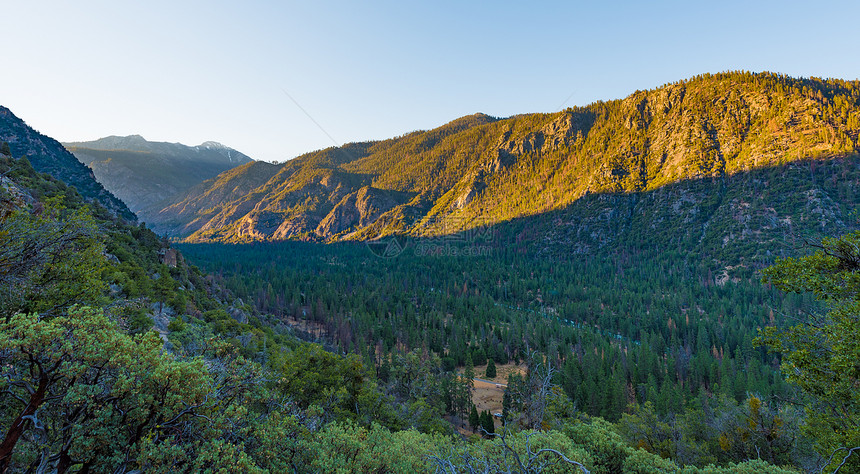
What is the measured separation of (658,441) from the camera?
103 feet

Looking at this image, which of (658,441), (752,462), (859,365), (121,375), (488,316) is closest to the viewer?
(121,375)

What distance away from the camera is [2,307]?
47.6 ft

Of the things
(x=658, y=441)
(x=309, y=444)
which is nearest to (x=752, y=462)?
(x=658, y=441)

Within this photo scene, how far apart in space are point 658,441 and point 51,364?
4213cm

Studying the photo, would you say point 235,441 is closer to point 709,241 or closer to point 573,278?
point 573,278

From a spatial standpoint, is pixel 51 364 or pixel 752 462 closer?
pixel 51 364

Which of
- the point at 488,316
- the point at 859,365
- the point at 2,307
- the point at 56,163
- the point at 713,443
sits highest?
the point at 56,163

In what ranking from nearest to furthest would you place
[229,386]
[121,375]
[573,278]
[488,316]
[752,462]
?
[121,375]
[229,386]
[752,462]
[488,316]
[573,278]

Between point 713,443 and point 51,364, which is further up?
point 51,364

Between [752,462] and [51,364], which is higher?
[51,364]

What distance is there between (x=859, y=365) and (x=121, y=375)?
83.0ft

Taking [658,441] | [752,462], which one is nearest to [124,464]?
[752,462]

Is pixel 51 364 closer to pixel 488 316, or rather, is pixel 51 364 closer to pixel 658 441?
pixel 658 441

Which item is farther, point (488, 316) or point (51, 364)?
point (488, 316)
